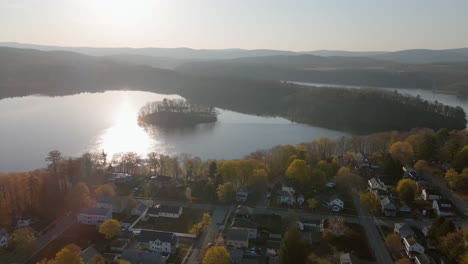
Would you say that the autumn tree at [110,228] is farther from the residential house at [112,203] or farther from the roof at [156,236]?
the residential house at [112,203]

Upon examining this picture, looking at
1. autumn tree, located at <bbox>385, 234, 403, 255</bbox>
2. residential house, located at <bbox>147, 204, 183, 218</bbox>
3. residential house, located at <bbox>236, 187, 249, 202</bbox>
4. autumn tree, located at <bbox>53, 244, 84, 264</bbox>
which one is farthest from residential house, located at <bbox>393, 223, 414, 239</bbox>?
autumn tree, located at <bbox>53, 244, 84, 264</bbox>

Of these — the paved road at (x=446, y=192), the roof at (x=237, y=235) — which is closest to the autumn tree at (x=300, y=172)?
the roof at (x=237, y=235)

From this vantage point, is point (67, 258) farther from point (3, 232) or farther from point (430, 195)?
point (430, 195)

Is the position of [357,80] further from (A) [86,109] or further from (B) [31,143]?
(B) [31,143]

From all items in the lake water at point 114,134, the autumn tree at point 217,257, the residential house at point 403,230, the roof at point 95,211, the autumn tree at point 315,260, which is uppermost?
the autumn tree at point 217,257

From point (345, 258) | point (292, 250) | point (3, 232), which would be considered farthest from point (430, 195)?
point (3, 232)

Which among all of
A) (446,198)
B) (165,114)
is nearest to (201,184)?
(446,198)

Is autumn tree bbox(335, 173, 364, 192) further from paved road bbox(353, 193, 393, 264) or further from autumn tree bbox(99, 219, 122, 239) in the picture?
autumn tree bbox(99, 219, 122, 239)
